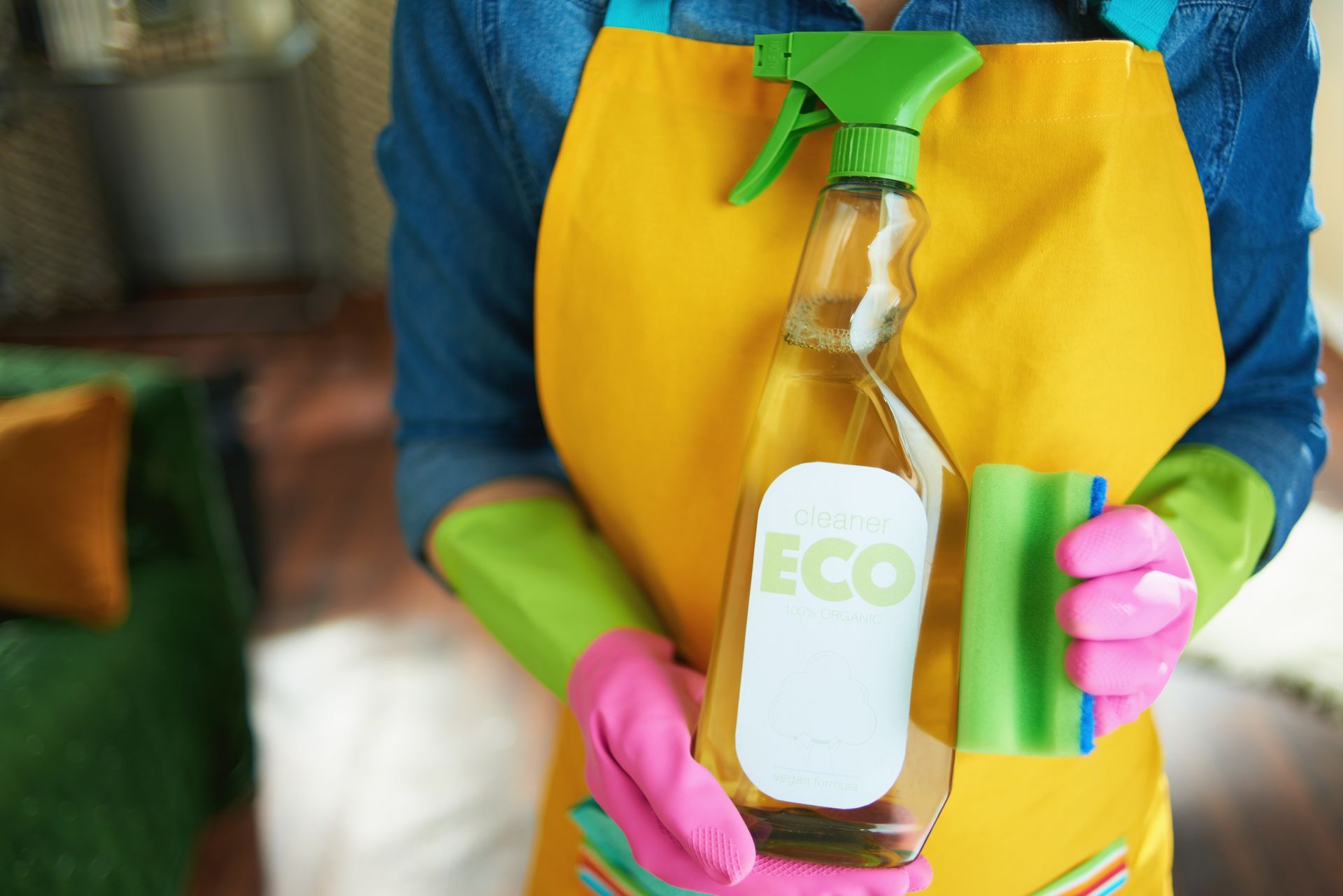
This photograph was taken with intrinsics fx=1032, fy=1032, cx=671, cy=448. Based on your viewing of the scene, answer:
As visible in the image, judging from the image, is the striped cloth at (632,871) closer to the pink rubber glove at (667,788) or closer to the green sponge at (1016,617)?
the pink rubber glove at (667,788)

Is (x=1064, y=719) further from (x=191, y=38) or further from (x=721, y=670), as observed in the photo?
(x=191, y=38)

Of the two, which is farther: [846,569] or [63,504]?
[63,504]

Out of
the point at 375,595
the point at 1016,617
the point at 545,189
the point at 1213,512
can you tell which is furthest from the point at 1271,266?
the point at 375,595

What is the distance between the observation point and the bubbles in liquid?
42cm

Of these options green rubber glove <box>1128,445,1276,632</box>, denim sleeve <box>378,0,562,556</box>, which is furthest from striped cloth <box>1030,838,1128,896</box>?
denim sleeve <box>378,0,562,556</box>

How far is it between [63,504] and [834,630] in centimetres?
114

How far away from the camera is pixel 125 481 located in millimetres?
1419

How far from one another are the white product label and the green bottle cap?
12cm

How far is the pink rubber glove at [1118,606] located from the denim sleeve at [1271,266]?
0.15m

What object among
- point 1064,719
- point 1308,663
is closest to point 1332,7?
point 1308,663

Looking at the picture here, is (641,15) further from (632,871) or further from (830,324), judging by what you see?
(632,871)

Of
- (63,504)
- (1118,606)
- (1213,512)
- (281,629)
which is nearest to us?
(1118,606)

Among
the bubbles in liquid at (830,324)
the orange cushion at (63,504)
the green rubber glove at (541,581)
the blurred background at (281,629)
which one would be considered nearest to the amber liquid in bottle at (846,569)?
the bubbles in liquid at (830,324)

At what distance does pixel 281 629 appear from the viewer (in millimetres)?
2010
